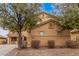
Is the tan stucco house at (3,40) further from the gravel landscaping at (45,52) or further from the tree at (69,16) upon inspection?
the tree at (69,16)

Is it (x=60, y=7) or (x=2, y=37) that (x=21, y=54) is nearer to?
(x=2, y=37)

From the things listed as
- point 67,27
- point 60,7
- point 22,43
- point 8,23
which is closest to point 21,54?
point 22,43

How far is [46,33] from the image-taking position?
5.32ft

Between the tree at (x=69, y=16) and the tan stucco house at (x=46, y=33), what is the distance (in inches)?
3.4

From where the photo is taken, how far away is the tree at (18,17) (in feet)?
5.19

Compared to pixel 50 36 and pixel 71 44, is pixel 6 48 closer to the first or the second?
pixel 50 36

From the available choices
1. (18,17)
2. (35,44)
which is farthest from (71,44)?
(18,17)

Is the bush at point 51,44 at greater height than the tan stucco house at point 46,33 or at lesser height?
Result: lesser

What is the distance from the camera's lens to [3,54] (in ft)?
5.33

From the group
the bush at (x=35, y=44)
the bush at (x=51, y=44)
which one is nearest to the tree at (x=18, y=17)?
the bush at (x=35, y=44)

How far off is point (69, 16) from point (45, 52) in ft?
2.08

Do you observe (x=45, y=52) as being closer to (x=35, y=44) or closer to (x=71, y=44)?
(x=35, y=44)

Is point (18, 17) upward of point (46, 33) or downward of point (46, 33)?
upward

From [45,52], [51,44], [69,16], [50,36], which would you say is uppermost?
[69,16]
